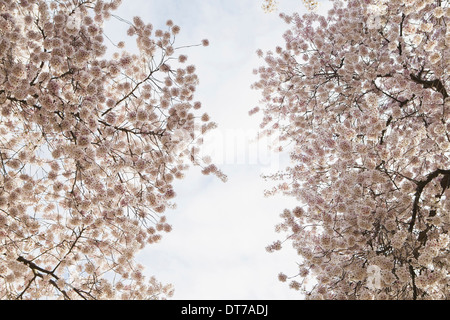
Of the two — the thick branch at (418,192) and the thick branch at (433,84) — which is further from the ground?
the thick branch at (433,84)

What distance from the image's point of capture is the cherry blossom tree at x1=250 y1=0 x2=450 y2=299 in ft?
14.5

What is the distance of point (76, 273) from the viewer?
17.1 ft

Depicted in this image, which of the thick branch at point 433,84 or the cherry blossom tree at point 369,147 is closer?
the cherry blossom tree at point 369,147

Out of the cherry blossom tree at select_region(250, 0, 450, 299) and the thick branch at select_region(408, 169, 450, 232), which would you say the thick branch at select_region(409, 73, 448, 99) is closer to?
the cherry blossom tree at select_region(250, 0, 450, 299)

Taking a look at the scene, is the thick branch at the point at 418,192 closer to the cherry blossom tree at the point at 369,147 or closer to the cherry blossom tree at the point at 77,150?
the cherry blossom tree at the point at 369,147

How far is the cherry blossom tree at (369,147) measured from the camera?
4430 millimetres

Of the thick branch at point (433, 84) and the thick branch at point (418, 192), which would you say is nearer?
the thick branch at point (418, 192)

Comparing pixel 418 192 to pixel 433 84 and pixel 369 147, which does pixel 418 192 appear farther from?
pixel 433 84

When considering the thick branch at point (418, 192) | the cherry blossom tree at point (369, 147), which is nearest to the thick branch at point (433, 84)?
the cherry blossom tree at point (369, 147)

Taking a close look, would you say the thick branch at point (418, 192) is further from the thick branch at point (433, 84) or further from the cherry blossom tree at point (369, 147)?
the thick branch at point (433, 84)

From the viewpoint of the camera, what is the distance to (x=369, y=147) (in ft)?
16.6
